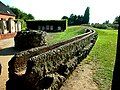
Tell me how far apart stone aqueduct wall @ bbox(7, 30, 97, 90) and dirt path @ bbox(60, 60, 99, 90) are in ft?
0.96

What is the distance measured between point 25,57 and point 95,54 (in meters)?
7.21

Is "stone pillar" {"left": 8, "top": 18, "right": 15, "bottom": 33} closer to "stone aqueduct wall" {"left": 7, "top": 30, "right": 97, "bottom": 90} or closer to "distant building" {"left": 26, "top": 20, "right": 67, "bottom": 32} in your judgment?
"distant building" {"left": 26, "top": 20, "right": 67, "bottom": 32}

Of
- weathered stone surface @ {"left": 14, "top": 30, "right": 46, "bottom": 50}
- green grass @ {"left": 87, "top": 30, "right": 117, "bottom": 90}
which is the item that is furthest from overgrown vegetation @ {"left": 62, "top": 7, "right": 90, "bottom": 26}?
green grass @ {"left": 87, "top": 30, "right": 117, "bottom": 90}

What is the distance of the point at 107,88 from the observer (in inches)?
459

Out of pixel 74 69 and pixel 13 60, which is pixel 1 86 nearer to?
pixel 13 60

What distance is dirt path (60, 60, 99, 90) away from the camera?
37.7 feet

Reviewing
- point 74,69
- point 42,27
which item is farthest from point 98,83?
point 42,27

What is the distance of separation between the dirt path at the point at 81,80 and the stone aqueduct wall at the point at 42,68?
0.96 feet

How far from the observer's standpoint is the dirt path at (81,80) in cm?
1148

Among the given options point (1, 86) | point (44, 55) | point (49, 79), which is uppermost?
point (44, 55)

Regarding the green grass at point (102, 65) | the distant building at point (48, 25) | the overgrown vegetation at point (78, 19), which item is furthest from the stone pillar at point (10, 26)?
the overgrown vegetation at point (78, 19)

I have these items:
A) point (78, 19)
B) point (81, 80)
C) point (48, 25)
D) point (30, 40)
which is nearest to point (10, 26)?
point (30, 40)

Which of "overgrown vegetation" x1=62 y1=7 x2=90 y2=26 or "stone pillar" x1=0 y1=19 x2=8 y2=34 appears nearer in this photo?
"stone pillar" x1=0 y1=19 x2=8 y2=34

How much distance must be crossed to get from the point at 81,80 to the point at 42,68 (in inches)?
102
